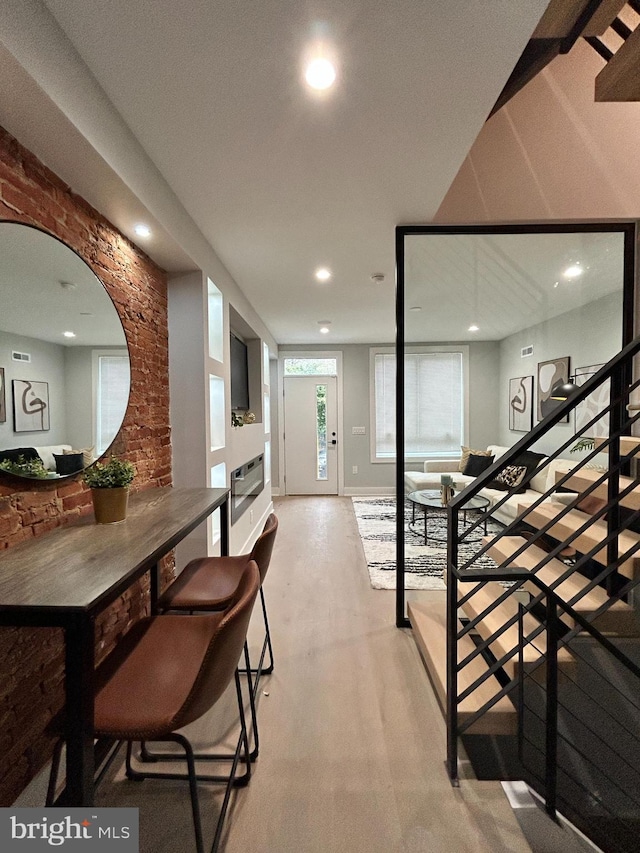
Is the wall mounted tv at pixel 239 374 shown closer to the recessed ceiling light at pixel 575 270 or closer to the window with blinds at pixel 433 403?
the window with blinds at pixel 433 403

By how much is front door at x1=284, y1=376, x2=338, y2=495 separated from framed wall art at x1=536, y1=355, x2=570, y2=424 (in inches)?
171

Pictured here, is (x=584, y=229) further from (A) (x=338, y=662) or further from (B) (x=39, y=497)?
(B) (x=39, y=497)

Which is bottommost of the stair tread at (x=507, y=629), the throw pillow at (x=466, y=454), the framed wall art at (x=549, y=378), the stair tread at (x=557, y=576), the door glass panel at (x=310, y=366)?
the stair tread at (x=507, y=629)

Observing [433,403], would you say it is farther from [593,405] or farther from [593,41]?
[593,41]

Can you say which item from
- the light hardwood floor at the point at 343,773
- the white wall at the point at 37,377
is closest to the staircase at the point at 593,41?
the white wall at the point at 37,377

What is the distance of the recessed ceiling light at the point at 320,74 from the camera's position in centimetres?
137

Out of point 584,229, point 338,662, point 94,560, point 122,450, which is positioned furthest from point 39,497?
point 584,229

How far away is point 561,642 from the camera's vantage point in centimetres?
172

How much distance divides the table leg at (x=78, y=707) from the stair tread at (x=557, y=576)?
1.83 meters

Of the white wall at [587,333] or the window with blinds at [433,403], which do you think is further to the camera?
the window with blinds at [433,403]

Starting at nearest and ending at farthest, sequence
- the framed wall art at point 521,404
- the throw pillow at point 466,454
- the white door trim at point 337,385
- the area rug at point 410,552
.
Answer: the framed wall art at point 521,404 < the throw pillow at point 466,454 < the area rug at point 410,552 < the white door trim at point 337,385

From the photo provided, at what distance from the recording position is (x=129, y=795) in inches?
56.7

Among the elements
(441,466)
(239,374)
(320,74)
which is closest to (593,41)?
(320,74)

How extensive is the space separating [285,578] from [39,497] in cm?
224
